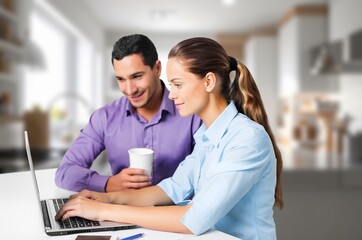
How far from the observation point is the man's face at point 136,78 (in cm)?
121

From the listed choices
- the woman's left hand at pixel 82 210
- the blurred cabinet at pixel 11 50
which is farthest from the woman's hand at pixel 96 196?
the blurred cabinet at pixel 11 50

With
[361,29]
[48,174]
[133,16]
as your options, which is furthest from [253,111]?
[133,16]

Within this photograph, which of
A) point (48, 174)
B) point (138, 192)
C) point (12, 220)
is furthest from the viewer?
point (48, 174)

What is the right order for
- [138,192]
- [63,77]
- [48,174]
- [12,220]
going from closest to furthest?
1. [12,220]
2. [138,192]
3. [48,174]
4. [63,77]

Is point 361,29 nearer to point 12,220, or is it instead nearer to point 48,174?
point 48,174

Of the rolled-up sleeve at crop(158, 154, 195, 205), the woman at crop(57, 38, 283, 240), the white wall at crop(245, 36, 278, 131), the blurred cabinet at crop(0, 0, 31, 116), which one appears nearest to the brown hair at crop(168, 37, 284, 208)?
the woman at crop(57, 38, 283, 240)

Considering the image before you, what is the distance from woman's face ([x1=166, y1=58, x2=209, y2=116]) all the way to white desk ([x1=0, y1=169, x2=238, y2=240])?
0.92 feet

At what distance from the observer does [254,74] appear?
12.7 feet

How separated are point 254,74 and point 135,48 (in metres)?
2.77

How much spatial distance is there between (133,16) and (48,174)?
3.31 metres

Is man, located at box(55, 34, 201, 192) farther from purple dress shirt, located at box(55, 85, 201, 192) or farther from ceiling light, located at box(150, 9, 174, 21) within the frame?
ceiling light, located at box(150, 9, 174, 21)

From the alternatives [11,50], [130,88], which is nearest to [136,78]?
[130,88]

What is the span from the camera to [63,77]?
4.05 metres

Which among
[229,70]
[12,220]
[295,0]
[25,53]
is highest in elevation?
[295,0]
